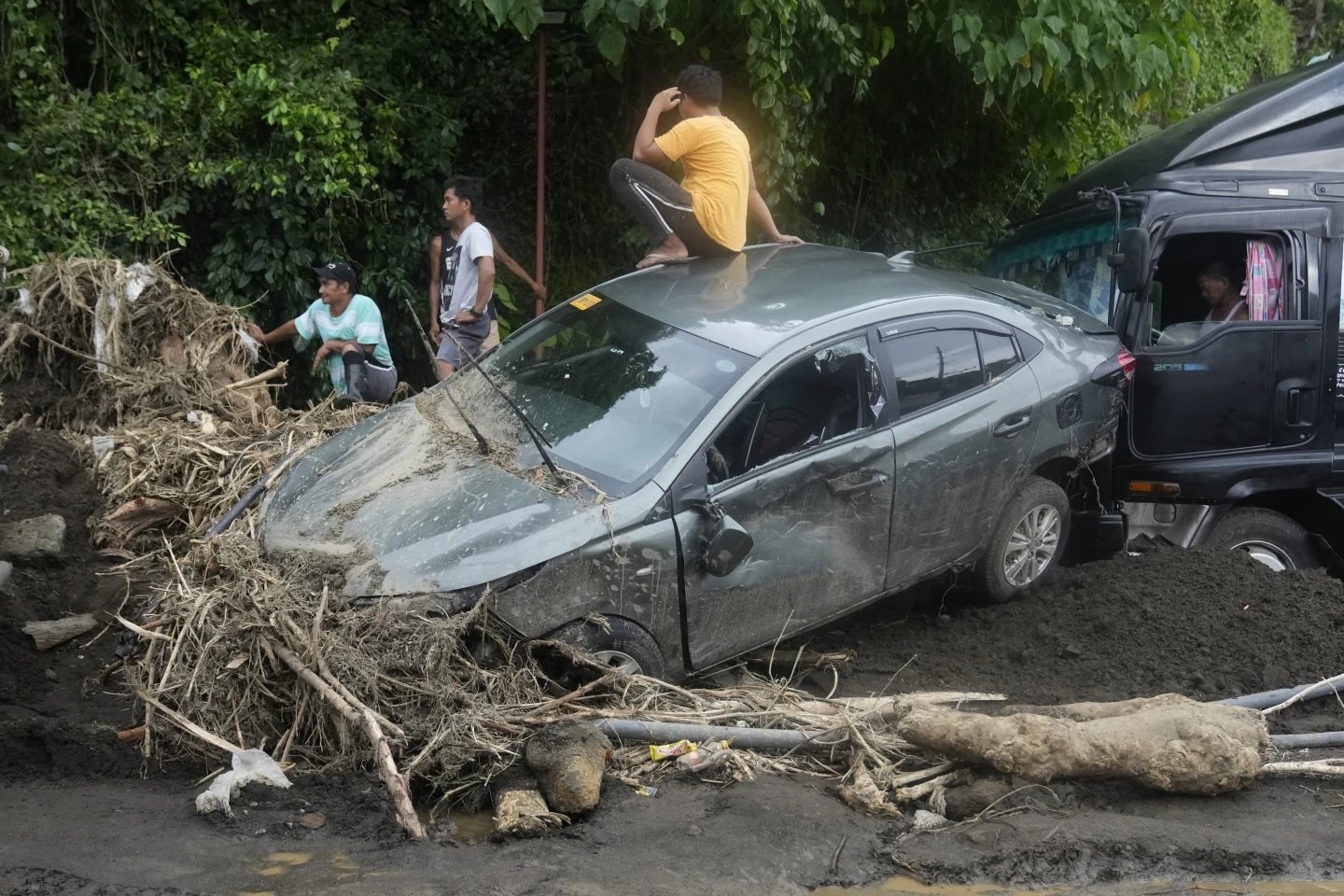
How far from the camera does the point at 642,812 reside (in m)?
4.94

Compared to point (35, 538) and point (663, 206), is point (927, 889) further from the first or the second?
point (35, 538)

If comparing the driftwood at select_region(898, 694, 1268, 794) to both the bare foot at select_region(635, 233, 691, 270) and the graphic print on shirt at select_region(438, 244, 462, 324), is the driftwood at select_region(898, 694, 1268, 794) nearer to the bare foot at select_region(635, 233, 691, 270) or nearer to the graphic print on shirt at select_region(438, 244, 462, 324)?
the bare foot at select_region(635, 233, 691, 270)

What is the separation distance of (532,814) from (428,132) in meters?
6.94

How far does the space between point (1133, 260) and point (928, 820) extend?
3654mm

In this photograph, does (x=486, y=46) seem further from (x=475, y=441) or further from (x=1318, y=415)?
(x=1318, y=415)

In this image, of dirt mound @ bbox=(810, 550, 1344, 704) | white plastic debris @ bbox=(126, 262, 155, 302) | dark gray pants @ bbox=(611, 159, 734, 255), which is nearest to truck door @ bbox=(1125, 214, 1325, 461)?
dirt mound @ bbox=(810, 550, 1344, 704)

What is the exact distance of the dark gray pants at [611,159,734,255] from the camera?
7.98 meters

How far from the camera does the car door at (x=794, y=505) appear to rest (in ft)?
18.9

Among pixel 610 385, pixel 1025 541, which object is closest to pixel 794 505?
pixel 610 385

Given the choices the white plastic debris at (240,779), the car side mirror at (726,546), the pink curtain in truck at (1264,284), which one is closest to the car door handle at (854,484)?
the car side mirror at (726,546)

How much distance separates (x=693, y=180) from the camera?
26.7 feet

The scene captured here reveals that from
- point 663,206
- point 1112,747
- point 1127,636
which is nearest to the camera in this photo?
point 1112,747

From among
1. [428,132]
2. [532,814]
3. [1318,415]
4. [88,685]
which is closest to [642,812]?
[532,814]

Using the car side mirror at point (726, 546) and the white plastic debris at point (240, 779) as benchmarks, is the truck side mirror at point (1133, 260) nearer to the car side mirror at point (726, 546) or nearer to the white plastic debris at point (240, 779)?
the car side mirror at point (726, 546)
